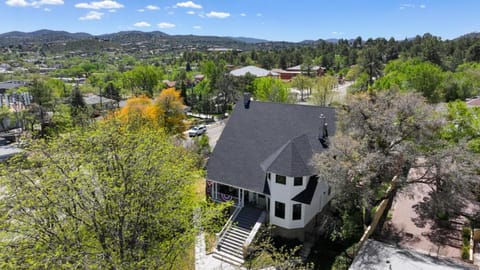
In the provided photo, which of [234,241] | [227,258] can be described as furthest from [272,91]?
[227,258]

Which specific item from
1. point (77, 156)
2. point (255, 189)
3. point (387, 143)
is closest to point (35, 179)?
point (77, 156)

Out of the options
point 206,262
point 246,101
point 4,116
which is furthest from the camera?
point 4,116

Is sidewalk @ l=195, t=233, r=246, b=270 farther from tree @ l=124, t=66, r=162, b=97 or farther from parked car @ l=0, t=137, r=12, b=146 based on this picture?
tree @ l=124, t=66, r=162, b=97

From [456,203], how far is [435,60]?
7475 centimetres

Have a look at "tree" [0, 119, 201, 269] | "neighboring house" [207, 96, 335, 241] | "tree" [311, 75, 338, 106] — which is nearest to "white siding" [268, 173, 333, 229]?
"neighboring house" [207, 96, 335, 241]

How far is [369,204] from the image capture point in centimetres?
1695

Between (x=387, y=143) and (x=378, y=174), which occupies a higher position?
(x=387, y=143)

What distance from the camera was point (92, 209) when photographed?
12.6m

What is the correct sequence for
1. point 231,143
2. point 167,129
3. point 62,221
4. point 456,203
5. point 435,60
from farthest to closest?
point 435,60 → point 167,129 → point 231,143 → point 456,203 → point 62,221

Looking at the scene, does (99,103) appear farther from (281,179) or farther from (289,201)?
(289,201)

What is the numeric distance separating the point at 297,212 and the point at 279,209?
1.14 m

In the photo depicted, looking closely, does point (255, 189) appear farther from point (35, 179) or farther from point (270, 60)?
point (270, 60)

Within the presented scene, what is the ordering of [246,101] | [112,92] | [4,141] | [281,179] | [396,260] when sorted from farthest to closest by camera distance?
[112,92] → [4,141] → [246,101] → [281,179] → [396,260]

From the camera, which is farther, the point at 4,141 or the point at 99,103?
the point at 99,103
